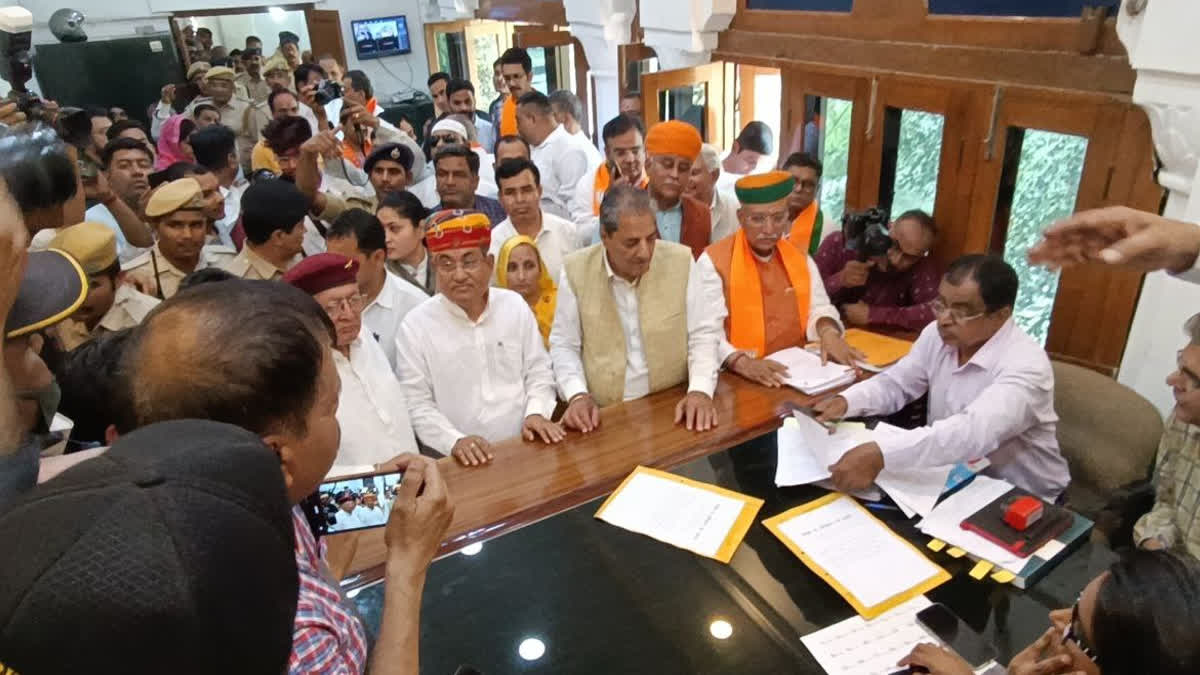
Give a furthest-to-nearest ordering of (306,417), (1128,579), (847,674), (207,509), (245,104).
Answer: (245,104)
(847,674)
(1128,579)
(306,417)
(207,509)

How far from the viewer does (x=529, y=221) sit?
131 inches

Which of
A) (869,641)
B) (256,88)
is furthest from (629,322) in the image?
(256,88)

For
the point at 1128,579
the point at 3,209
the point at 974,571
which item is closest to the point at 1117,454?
the point at 974,571

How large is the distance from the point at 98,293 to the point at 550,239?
1758 millimetres

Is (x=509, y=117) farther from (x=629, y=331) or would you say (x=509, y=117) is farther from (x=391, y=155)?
(x=629, y=331)

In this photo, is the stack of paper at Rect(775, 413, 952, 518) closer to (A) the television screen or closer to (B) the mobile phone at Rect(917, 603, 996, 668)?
(B) the mobile phone at Rect(917, 603, 996, 668)

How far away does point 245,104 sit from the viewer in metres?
6.64

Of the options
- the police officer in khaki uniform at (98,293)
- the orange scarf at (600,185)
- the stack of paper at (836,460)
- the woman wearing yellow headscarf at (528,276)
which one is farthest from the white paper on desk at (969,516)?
the orange scarf at (600,185)

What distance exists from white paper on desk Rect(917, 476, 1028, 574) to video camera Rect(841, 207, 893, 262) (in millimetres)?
1544

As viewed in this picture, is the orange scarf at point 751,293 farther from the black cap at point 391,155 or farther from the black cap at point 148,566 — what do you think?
the black cap at point 148,566

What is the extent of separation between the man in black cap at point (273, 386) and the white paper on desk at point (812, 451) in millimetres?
1100

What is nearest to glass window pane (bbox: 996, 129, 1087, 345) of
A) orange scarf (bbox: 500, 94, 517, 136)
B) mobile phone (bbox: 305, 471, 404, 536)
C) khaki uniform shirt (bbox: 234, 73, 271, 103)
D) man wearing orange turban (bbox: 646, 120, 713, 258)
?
man wearing orange turban (bbox: 646, 120, 713, 258)

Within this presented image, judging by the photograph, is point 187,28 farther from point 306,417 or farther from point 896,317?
point 306,417

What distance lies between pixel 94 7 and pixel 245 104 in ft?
12.2
